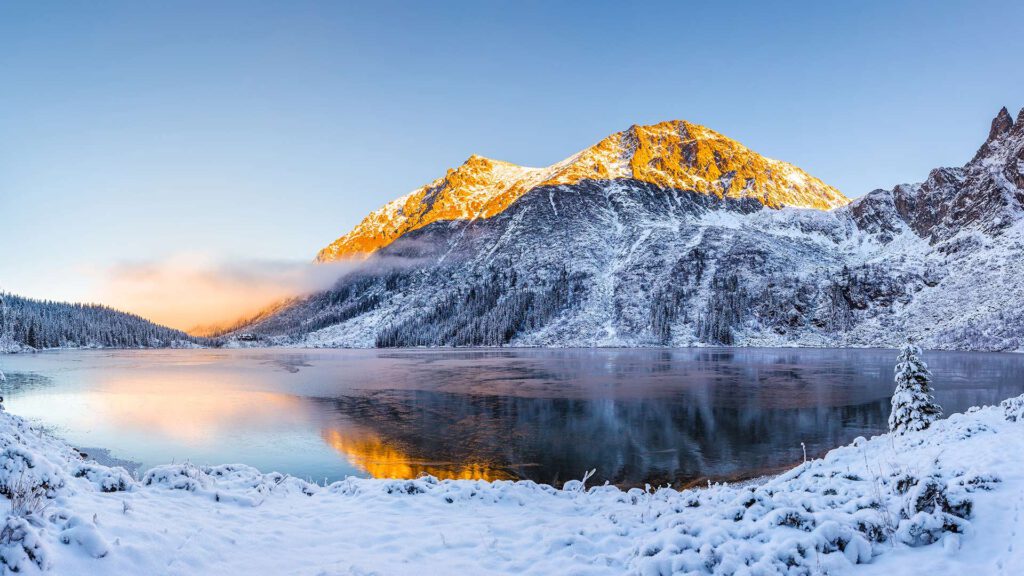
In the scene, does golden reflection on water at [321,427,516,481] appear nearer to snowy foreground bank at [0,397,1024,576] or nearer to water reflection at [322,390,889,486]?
water reflection at [322,390,889,486]

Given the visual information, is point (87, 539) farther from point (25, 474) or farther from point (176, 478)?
point (176, 478)

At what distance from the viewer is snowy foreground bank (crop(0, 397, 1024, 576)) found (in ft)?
20.5

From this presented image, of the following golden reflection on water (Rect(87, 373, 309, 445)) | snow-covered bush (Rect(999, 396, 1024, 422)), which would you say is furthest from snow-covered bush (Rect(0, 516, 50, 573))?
golden reflection on water (Rect(87, 373, 309, 445))

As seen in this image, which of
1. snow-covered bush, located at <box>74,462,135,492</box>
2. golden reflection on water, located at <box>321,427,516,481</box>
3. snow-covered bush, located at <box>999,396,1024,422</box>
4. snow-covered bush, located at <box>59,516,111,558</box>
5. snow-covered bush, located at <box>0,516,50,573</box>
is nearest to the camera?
snow-covered bush, located at <box>0,516,50,573</box>

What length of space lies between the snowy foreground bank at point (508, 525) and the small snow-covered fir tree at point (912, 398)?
757cm

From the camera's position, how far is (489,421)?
30797 mm

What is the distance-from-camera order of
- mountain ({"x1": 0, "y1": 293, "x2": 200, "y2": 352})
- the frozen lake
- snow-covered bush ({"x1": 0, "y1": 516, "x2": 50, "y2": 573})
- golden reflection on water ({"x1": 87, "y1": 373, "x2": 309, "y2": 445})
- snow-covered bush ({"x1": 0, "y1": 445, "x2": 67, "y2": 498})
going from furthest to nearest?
mountain ({"x1": 0, "y1": 293, "x2": 200, "y2": 352}) → golden reflection on water ({"x1": 87, "y1": 373, "x2": 309, "y2": 445}) → the frozen lake → snow-covered bush ({"x1": 0, "y1": 445, "x2": 67, "y2": 498}) → snow-covered bush ({"x1": 0, "y1": 516, "x2": 50, "y2": 573})

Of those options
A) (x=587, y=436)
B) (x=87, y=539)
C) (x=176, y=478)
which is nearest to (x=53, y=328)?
(x=587, y=436)

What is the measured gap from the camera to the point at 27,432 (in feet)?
60.8

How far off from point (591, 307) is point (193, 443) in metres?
165

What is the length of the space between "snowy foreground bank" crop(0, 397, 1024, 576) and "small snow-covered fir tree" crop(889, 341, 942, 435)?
757cm

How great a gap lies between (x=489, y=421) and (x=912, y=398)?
2097 cm

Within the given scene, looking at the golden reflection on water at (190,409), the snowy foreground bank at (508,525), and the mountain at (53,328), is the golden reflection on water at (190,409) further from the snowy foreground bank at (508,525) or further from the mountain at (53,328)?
the mountain at (53,328)

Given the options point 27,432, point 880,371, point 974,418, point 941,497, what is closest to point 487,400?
point 27,432
